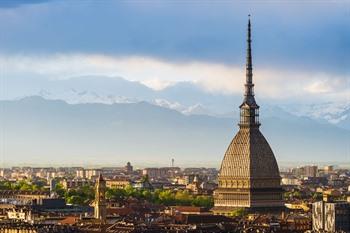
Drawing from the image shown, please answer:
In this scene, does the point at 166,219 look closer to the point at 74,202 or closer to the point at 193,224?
the point at 193,224

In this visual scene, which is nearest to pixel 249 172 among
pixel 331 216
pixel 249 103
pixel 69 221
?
pixel 249 103

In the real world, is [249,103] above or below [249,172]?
above

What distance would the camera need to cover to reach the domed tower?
12544cm

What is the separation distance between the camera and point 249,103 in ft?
424

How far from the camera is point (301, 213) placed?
381 feet

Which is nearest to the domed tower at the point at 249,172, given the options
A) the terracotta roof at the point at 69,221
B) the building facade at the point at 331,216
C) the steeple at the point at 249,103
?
the steeple at the point at 249,103

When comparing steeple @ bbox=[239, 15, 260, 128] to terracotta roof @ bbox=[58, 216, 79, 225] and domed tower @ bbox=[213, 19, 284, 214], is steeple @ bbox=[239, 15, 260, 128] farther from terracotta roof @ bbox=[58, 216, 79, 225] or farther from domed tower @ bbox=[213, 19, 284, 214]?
terracotta roof @ bbox=[58, 216, 79, 225]

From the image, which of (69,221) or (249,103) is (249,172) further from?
(69,221)

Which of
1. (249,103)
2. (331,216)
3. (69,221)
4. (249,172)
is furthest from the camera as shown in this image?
(249,103)

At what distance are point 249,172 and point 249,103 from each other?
19.6 ft

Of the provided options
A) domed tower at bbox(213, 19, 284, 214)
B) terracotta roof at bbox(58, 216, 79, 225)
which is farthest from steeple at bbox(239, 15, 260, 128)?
terracotta roof at bbox(58, 216, 79, 225)

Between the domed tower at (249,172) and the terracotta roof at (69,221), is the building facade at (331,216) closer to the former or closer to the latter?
the terracotta roof at (69,221)

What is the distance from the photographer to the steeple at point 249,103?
129 meters

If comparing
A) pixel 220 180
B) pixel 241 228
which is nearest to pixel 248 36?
pixel 220 180
